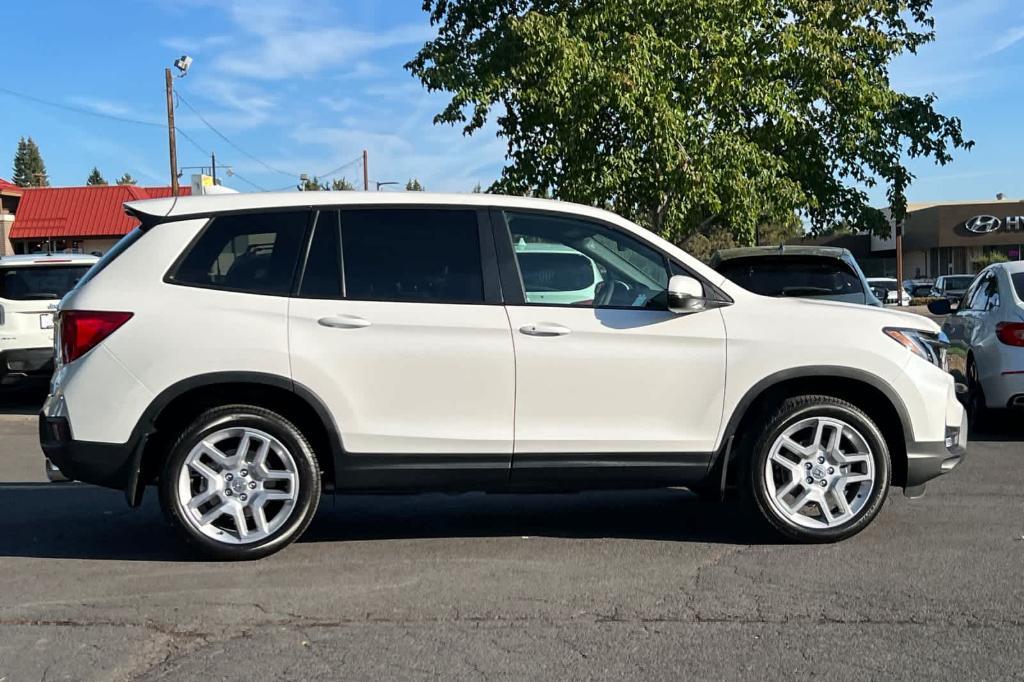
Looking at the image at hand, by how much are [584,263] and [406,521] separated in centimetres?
194

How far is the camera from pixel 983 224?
51.3 meters

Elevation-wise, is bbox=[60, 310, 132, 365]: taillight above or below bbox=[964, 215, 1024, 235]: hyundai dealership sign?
below

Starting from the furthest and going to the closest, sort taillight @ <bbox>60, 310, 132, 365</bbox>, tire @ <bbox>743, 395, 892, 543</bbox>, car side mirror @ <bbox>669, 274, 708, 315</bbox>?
tire @ <bbox>743, 395, 892, 543</bbox> → car side mirror @ <bbox>669, 274, 708, 315</bbox> → taillight @ <bbox>60, 310, 132, 365</bbox>

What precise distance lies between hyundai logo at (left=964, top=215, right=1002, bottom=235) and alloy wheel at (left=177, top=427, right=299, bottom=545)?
52748 millimetres

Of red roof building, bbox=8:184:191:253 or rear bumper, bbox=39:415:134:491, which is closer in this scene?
rear bumper, bbox=39:415:134:491

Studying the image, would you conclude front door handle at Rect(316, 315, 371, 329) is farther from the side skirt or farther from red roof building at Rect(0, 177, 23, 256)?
red roof building at Rect(0, 177, 23, 256)

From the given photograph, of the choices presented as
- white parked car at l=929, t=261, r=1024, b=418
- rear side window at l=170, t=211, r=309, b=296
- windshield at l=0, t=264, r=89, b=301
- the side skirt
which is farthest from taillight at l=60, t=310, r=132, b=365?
white parked car at l=929, t=261, r=1024, b=418

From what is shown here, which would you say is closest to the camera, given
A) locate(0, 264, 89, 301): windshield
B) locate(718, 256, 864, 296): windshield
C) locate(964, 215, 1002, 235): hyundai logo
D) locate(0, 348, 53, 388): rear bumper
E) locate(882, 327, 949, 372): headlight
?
locate(882, 327, 949, 372): headlight

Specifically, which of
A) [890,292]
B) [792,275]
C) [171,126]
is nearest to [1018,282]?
[792,275]

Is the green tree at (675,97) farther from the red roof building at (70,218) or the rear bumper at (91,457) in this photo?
the red roof building at (70,218)

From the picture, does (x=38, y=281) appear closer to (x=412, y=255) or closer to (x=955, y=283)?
(x=412, y=255)

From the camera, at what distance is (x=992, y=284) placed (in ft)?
30.2

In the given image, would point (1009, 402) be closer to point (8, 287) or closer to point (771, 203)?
point (771, 203)

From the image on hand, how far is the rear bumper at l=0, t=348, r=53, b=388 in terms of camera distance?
35.4ft
